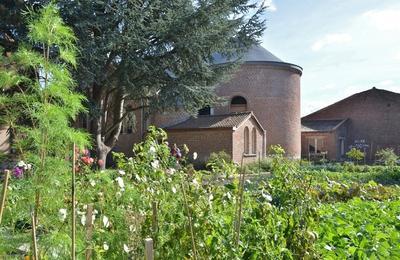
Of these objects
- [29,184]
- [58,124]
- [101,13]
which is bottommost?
[29,184]

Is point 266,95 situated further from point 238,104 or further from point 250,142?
point 250,142

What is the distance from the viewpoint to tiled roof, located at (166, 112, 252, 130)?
2436 cm

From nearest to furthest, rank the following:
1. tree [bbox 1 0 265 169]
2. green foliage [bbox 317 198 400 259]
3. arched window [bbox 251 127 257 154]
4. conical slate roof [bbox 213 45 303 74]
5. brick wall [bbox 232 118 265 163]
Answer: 1. green foliage [bbox 317 198 400 259]
2. tree [bbox 1 0 265 169]
3. brick wall [bbox 232 118 265 163]
4. arched window [bbox 251 127 257 154]
5. conical slate roof [bbox 213 45 303 74]

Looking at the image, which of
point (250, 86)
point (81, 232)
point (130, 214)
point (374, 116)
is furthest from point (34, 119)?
point (374, 116)

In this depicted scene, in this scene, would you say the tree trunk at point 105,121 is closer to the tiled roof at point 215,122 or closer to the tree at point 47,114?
the tiled roof at point 215,122

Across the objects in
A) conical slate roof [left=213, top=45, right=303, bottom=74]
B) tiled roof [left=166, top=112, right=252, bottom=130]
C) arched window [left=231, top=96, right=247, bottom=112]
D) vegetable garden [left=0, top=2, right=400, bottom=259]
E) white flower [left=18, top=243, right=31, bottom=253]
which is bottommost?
white flower [left=18, top=243, right=31, bottom=253]

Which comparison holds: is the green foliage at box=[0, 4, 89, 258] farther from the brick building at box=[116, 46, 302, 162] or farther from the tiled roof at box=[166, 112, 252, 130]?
the brick building at box=[116, 46, 302, 162]

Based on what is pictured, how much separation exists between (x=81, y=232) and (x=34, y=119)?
0.77 m

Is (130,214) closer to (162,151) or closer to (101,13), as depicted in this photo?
(162,151)

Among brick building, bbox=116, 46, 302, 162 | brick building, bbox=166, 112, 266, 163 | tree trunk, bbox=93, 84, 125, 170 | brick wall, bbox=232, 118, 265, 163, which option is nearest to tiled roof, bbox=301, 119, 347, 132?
brick building, bbox=116, 46, 302, 162

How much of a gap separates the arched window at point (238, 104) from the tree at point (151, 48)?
13.0 m

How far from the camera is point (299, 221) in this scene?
10.0 feet

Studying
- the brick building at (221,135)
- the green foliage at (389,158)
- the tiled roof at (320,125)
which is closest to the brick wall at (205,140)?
the brick building at (221,135)

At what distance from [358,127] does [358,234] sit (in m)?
37.7
